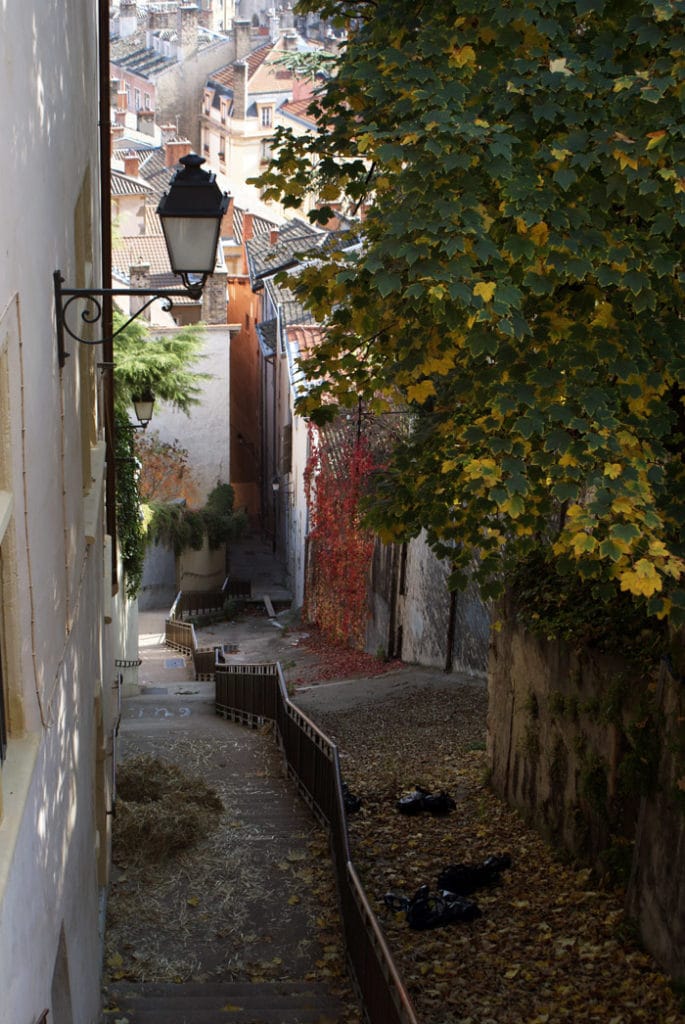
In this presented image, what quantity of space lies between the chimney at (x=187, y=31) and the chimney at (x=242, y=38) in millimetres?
2696

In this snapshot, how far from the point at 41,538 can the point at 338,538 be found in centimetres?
2220

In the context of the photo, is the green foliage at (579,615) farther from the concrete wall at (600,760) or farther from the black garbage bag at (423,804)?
the black garbage bag at (423,804)

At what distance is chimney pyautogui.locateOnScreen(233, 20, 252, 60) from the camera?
7894 centimetres

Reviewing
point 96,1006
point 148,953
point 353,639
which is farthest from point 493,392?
point 353,639

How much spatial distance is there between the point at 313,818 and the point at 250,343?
37309mm

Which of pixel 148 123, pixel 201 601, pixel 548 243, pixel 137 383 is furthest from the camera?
pixel 148 123

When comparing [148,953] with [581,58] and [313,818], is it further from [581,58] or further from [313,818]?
[581,58]

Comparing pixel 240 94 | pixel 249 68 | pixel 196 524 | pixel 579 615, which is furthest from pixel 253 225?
pixel 579 615

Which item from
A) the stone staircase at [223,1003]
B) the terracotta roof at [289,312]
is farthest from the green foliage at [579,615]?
the terracotta roof at [289,312]

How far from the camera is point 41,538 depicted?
4.80m

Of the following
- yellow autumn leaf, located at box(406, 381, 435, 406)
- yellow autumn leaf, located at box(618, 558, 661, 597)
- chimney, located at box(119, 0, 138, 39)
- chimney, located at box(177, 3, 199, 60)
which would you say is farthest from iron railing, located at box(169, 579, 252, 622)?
chimney, located at box(119, 0, 138, 39)

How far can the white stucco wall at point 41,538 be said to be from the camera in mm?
3691

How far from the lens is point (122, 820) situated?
12.5 meters

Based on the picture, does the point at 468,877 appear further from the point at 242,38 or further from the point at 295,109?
the point at 242,38
